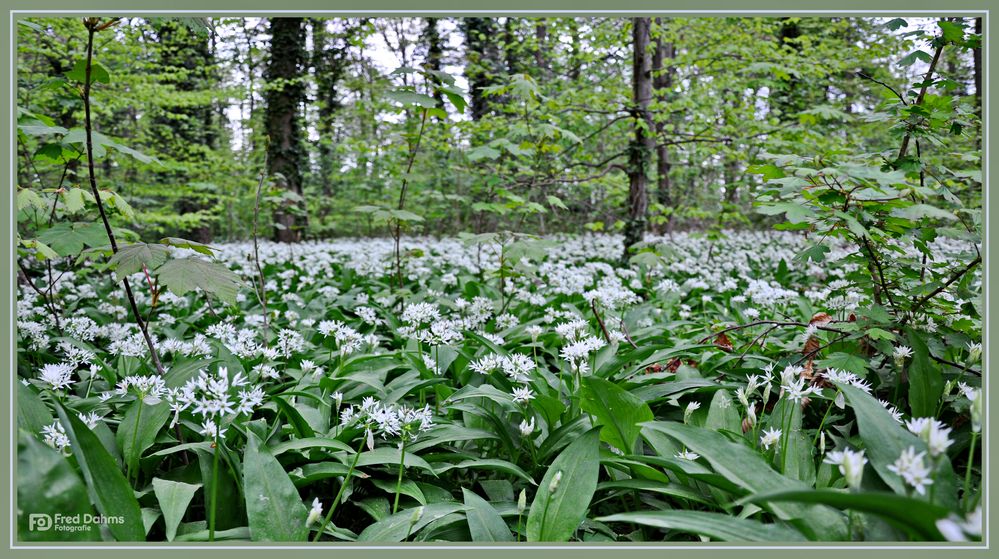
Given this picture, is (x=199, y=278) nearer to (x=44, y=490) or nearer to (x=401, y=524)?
(x=44, y=490)

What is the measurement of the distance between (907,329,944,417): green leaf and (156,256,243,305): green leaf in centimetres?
227

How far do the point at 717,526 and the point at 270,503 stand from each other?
1089 mm

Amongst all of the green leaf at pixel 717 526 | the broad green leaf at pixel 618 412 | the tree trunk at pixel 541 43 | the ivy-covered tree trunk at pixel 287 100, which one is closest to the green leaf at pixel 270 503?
the green leaf at pixel 717 526

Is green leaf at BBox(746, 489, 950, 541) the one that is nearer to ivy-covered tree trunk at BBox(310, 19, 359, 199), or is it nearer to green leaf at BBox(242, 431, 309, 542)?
green leaf at BBox(242, 431, 309, 542)

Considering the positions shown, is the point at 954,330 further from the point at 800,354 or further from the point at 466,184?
the point at 466,184

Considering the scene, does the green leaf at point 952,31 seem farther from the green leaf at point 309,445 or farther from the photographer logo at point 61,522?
the photographer logo at point 61,522

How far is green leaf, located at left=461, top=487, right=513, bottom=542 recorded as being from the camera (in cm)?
141

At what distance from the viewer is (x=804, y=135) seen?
16.5ft

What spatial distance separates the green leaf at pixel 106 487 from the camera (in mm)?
1264

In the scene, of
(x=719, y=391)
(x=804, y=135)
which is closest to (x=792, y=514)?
(x=719, y=391)

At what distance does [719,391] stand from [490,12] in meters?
1.55

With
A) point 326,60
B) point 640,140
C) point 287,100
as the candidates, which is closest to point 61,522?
point 640,140

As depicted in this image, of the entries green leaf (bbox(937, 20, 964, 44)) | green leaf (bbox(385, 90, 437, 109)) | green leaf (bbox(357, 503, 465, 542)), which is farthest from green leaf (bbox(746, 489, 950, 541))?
green leaf (bbox(385, 90, 437, 109))
